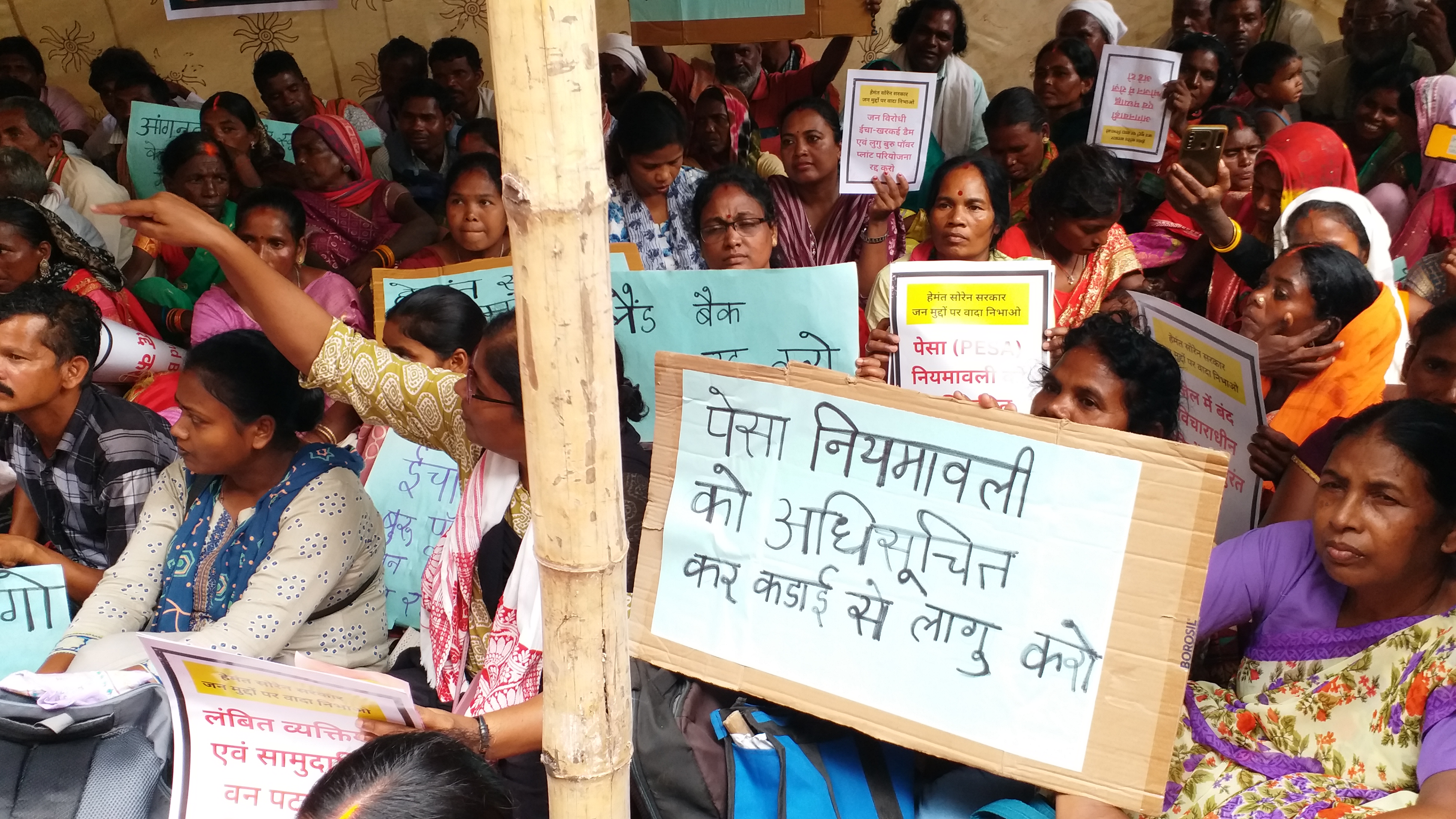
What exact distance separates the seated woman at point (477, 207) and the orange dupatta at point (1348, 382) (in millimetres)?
2718

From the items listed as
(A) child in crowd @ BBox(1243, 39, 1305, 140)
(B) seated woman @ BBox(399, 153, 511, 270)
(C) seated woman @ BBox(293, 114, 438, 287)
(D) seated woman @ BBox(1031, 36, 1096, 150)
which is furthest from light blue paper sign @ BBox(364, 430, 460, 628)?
(A) child in crowd @ BBox(1243, 39, 1305, 140)

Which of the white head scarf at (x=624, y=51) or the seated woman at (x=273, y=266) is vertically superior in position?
the white head scarf at (x=624, y=51)

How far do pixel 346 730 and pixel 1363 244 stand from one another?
3.34 metres

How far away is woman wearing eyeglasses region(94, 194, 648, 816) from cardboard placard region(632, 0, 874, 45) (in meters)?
2.44

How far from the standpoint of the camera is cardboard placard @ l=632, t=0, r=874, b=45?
433 cm

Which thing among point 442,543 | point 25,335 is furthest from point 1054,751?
point 25,335

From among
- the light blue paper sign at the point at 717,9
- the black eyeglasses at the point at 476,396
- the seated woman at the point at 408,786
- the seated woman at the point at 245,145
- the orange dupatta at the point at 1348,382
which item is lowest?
the seated woman at the point at 408,786

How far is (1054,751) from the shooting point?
1.73m

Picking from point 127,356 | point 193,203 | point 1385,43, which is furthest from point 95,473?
point 1385,43

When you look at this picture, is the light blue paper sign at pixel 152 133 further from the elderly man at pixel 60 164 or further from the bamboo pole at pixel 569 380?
the bamboo pole at pixel 569 380

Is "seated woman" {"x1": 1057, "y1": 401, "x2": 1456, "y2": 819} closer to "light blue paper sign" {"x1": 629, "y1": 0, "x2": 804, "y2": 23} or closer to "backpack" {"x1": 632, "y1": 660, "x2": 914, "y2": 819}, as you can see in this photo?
"backpack" {"x1": 632, "y1": 660, "x2": 914, "y2": 819}

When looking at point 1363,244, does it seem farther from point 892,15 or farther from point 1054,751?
point 892,15

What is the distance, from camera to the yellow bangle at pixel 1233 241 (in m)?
3.72

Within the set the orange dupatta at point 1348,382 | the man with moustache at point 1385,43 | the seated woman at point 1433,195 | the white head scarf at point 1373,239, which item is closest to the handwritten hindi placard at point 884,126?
the white head scarf at point 1373,239
